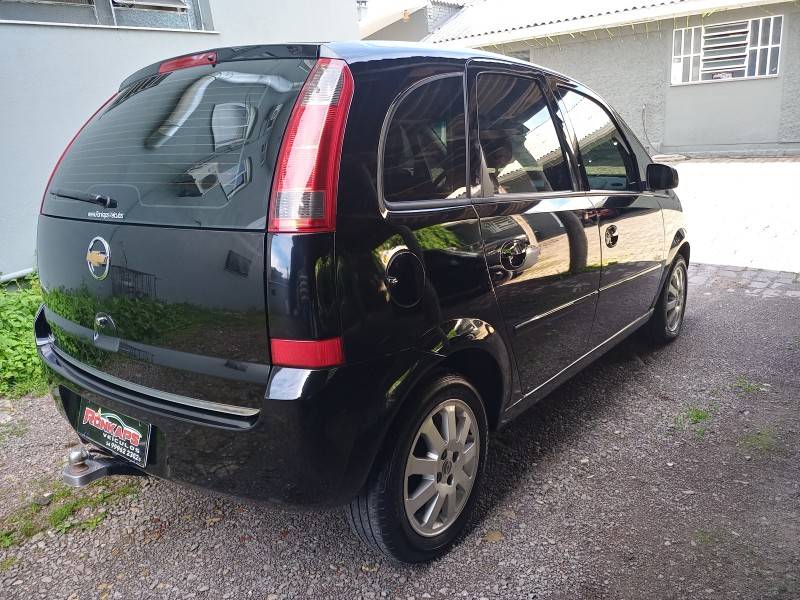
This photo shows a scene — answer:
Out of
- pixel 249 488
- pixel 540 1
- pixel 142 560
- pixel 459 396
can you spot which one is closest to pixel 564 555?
pixel 459 396

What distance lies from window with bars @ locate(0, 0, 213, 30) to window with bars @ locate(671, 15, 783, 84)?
11.8 meters

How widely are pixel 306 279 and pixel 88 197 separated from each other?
989 millimetres

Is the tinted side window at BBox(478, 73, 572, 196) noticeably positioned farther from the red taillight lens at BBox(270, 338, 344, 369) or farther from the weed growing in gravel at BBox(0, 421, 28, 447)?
the weed growing in gravel at BBox(0, 421, 28, 447)

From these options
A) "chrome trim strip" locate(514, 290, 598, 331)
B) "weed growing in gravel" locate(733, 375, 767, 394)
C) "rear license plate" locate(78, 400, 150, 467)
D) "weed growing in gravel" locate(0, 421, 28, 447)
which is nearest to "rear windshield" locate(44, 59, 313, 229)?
"rear license plate" locate(78, 400, 150, 467)

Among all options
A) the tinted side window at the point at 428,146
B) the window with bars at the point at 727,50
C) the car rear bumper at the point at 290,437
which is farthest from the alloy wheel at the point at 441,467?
the window with bars at the point at 727,50

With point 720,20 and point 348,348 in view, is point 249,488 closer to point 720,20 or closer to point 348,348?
point 348,348

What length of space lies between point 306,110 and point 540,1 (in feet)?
58.7

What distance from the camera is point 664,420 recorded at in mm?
3473

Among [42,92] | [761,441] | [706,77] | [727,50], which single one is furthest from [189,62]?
[727,50]

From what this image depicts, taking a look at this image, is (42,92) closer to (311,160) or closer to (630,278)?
(311,160)

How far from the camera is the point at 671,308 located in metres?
4.48

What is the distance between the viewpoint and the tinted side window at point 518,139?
103 inches

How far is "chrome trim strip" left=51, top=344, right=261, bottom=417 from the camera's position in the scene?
76.5 inches

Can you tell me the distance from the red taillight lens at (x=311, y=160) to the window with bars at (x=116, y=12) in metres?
4.46
